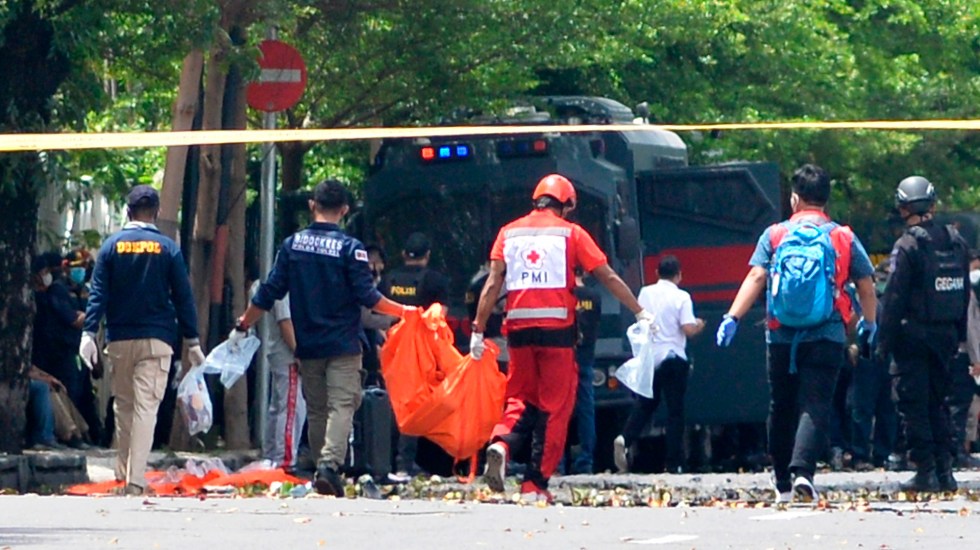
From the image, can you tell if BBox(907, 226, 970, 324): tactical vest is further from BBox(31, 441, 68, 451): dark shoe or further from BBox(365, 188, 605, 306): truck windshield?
BBox(31, 441, 68, 451): dark shoe

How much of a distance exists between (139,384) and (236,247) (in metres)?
5.59

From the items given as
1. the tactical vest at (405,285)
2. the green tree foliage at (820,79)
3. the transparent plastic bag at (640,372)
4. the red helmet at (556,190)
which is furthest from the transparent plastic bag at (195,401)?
the green tree foliage at (820,79)

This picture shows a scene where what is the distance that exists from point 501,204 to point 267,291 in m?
Result: 4.70

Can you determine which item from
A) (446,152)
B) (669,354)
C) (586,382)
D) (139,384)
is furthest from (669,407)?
(139,384)

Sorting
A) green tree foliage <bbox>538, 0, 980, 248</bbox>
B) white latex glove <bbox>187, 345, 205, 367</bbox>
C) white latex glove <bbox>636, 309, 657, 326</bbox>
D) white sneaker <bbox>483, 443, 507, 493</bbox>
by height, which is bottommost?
white sneaker <bbox>483, 443, 507, 493</bbox>

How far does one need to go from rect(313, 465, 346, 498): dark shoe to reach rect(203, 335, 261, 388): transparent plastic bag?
107 centimetres

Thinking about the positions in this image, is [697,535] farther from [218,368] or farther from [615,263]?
[615,263]

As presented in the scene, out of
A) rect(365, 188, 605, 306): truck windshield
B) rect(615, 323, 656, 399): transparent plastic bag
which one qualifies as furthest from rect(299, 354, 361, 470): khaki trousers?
rect(365, 188, 605, 306): truck windshield

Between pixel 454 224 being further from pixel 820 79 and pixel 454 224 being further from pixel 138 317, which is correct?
pixel 820 79

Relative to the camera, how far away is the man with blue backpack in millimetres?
10508

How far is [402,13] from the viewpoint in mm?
17312

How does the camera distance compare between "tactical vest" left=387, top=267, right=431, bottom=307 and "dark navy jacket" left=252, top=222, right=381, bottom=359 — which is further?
"tactical vest" left=387, top=267, right=431, bottom=307

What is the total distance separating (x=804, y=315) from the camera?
10492mm

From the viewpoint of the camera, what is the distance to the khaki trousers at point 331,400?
36.7 feet
